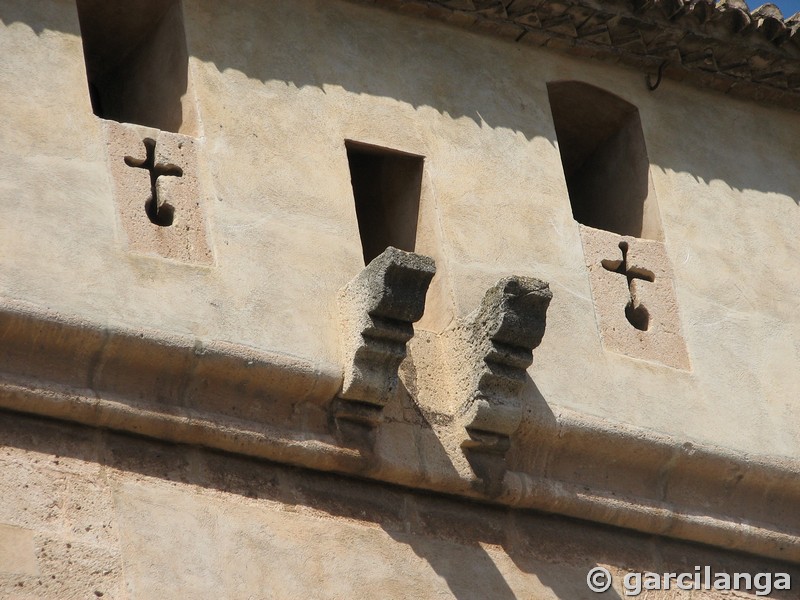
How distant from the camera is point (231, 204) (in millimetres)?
8328

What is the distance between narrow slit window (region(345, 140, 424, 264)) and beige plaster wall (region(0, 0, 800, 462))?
85mm

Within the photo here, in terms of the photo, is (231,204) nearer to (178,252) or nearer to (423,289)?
(178,252)

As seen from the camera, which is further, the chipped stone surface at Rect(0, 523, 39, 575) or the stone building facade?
the stone building facade

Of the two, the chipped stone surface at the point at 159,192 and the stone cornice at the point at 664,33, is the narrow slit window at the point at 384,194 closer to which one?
the stone cornice at the point at 664,33

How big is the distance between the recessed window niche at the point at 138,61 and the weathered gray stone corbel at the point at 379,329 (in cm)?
127

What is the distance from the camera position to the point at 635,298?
923 centimetres

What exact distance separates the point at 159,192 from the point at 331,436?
1269 mm

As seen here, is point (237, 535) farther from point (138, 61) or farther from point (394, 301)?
point (138, 61)

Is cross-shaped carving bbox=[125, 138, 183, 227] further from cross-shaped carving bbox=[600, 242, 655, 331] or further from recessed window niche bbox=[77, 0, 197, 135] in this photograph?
cross-shaped carving bbox=[600, 242, 655, 331]

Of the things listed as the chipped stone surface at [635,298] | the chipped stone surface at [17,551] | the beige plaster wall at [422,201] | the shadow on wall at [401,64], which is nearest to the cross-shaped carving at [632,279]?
the chipped stone surface at [635,298]

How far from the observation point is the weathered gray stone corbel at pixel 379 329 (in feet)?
25.7

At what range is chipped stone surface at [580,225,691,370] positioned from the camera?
9.04 metres

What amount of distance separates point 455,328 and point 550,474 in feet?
2.47

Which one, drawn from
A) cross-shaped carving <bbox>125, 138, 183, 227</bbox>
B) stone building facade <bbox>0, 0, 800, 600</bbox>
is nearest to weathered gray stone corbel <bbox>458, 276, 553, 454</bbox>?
stone building facade <bbox>0, 0, 800, 600</bbox>
